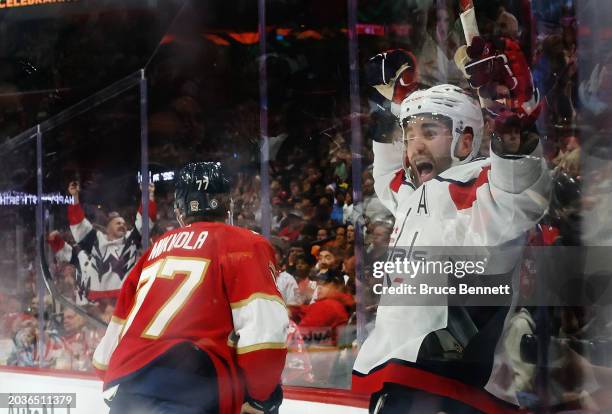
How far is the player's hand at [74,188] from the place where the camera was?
10.7 ft

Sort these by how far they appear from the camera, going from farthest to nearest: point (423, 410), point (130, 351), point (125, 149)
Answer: point (125, 149) → point (423, 410) → point (130, 351)

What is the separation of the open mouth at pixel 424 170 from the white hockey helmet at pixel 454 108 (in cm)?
8

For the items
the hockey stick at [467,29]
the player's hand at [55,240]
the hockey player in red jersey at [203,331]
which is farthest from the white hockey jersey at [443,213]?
the player's hand at [55,240]

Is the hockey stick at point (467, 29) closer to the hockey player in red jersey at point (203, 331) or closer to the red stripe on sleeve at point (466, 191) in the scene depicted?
the red stripe on sleeve at point (466, 191)

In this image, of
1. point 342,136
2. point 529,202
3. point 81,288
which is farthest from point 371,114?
point 81,288

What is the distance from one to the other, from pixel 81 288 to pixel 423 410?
1.42 metres

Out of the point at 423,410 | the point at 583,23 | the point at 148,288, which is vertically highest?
the point at 583,23

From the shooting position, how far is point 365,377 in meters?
2.86

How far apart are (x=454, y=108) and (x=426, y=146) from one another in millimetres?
156

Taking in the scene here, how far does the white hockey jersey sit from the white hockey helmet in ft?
0.28

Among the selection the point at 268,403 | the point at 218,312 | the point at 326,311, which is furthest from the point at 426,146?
the point at 268,403

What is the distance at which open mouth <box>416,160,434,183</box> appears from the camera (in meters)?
2.79

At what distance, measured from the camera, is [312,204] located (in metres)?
2.93

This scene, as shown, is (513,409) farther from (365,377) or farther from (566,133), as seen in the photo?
(566,133)
